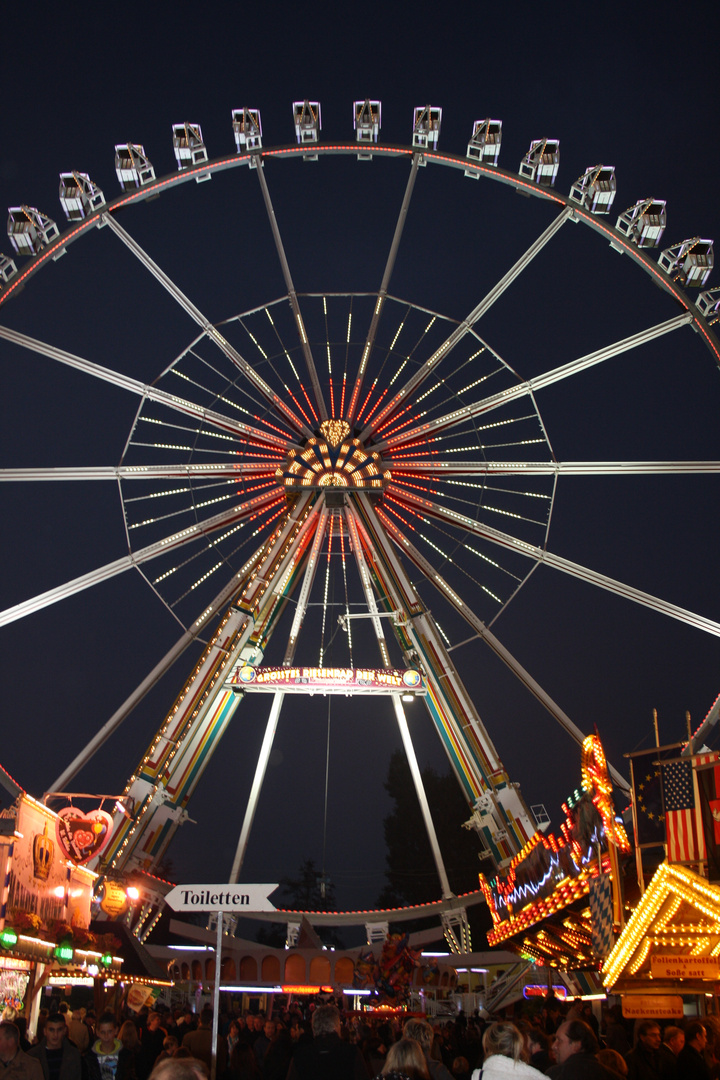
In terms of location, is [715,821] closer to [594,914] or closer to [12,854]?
[594,914]

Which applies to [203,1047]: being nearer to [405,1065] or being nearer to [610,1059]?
[610,1059]

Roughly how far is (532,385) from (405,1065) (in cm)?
1974

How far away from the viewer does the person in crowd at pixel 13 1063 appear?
5.51 metres

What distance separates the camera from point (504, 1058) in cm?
402

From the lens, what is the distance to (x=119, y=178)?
2184cm

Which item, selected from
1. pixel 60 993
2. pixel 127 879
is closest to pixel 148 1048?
pixel 60 993

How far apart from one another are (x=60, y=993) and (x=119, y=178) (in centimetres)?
1777

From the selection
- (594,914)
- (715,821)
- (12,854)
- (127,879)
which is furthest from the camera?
(127,879)

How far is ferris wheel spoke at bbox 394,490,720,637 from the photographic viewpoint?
19.4 m

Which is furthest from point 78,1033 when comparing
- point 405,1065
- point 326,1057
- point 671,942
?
point 405,1065

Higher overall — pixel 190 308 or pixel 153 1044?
pixel 190 308

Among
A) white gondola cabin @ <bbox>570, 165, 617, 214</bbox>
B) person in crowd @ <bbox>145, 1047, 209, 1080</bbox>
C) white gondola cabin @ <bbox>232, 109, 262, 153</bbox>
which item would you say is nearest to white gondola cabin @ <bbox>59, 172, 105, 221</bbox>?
white gondola cabin @ <bbox>232, 109, 262, 153</bbox>

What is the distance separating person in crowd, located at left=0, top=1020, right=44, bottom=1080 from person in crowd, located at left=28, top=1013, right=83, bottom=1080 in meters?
0.88

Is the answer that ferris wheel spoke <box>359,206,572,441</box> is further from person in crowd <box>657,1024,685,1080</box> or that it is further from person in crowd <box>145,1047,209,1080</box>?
person in crowd <box>145,1047,209,1080</box>
